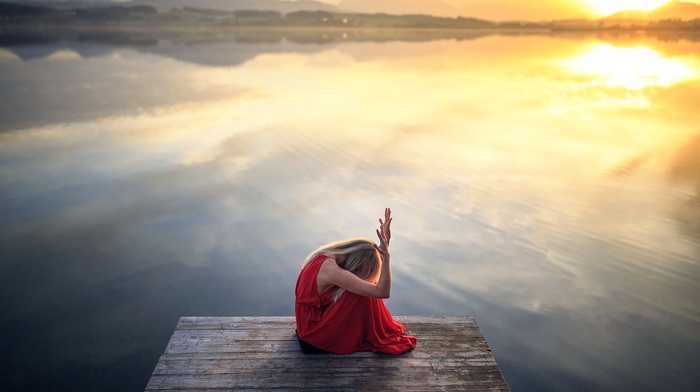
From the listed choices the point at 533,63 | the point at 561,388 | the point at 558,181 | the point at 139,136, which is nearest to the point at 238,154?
the point at 139,136

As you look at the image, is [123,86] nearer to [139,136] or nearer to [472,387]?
[139,136]

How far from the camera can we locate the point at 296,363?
15.3 ft

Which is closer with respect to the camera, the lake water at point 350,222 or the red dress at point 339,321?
the red dress at point 339,321

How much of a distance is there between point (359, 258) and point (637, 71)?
133 feet

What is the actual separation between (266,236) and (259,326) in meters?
4.08

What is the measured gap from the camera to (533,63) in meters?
43.2

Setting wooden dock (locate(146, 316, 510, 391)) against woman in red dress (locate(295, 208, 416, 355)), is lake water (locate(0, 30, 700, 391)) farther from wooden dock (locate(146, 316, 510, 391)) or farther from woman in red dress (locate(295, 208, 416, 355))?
woman in red dress (locate(295, 208, 416, 355))

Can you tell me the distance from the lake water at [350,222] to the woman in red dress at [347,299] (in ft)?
6.90

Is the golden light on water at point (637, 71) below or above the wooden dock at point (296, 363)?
above

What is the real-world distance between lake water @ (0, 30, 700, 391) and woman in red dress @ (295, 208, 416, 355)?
6.90 ft

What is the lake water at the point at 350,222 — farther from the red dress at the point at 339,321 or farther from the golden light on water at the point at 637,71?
the golden light on water at the point at 637,71

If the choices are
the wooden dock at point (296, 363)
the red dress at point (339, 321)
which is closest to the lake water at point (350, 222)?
the wooden dock at point (296, 363)

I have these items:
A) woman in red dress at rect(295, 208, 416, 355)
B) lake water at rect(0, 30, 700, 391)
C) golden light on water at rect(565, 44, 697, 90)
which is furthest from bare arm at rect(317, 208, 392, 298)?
golden light on water at rect(565, 44, 697, 90)

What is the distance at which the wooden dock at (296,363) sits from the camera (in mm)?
4410
